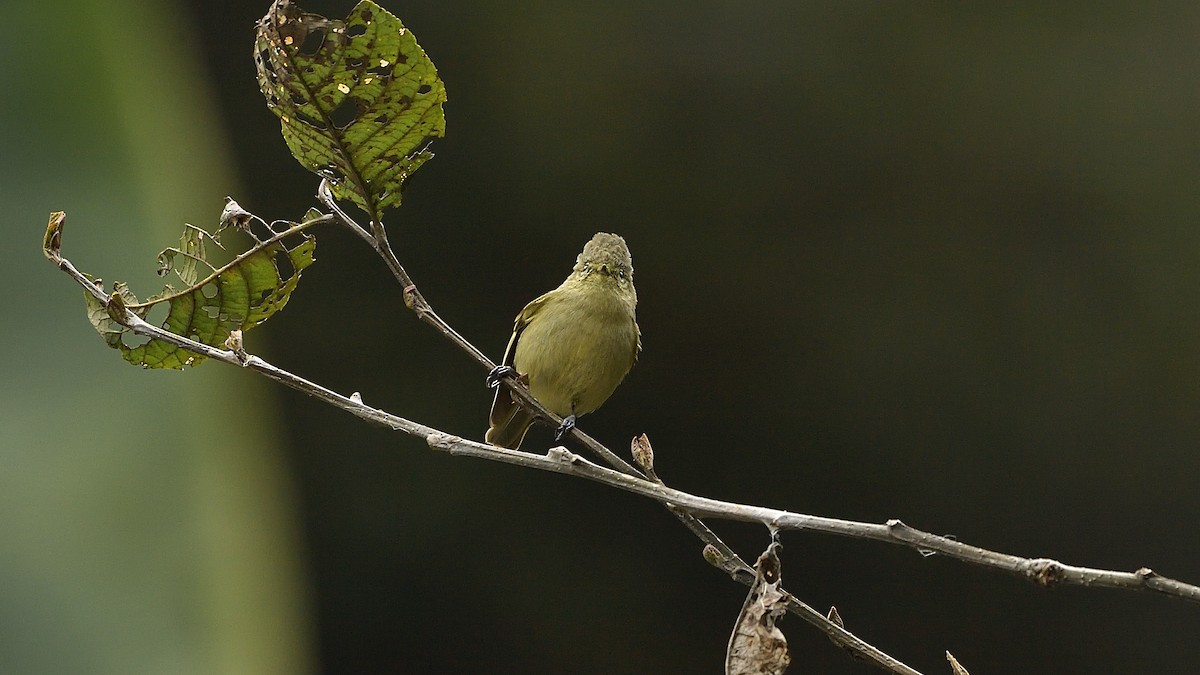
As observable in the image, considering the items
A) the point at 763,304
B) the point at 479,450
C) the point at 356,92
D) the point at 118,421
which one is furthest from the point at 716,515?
the point at 118,421

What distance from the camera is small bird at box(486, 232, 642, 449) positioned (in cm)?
193

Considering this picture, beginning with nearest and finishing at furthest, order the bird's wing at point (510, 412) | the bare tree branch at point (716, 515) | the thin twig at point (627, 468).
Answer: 1. the bare tree branch at point (716, 515)
2. the thin twig at point (627, 468)
3. the bird's wing at point (510, 412)

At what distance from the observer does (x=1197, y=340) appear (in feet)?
9.74

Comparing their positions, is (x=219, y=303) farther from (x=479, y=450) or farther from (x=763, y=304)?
(x=763, y=304)

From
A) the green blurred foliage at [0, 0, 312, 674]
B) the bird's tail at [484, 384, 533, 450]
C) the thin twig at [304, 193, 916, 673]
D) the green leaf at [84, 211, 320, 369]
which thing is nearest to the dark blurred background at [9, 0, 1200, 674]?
the green blurred foliage at [0, 0, 312, 674]

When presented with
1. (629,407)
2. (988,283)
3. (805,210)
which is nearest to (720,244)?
(805,210)

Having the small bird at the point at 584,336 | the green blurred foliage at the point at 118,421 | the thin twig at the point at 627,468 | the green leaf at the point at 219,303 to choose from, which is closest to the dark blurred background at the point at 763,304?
the green blurred foliage at the point at 118,421

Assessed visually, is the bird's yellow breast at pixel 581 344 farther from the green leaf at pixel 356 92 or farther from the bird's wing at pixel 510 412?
the green leaf at pixel 356 92

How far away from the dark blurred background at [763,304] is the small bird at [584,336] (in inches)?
Result: 40.9

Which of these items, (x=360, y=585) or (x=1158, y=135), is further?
(x=360, y=585)

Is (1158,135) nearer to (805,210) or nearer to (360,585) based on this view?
(805,210)

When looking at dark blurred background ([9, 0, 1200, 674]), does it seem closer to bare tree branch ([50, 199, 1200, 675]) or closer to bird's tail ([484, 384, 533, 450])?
bird's tail ([484, 384, 533, 450])

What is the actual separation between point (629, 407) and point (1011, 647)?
1.33 meters

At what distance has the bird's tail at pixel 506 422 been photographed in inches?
81.1
